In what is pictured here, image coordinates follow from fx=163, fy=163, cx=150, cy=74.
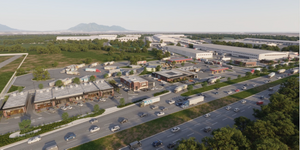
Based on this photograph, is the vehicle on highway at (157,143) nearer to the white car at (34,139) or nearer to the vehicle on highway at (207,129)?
the vehicle on highway at (207,129)

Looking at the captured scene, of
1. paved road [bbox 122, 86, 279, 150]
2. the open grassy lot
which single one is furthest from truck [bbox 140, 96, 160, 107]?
paved road [bbox 122, 86, 279, 150]

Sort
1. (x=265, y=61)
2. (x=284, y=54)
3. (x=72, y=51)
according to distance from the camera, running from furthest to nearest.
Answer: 1. (x=72, y=51)
2. (x=284, y=54)
3. (x=265, y=61)

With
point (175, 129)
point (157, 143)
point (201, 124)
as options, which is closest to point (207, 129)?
point (201, 124)

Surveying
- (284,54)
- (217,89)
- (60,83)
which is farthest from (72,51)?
(284,54)

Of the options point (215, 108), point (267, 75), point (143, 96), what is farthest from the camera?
point (267, 75)

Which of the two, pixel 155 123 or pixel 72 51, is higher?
pixel 72 51

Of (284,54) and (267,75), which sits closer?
(267,75)

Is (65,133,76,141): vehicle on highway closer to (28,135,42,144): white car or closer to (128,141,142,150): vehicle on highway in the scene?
(28,135,42,144): white car

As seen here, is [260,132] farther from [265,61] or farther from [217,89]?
[265,61]
